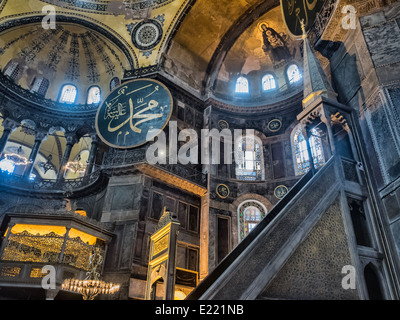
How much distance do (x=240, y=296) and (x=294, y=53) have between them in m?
13.7

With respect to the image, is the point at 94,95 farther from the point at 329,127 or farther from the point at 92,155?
the point at 329,127

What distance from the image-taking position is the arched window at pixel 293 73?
14.1 metres

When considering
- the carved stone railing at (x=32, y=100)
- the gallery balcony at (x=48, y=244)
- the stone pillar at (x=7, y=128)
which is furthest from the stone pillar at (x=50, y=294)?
the carved stone railing at (x=32, y=100)

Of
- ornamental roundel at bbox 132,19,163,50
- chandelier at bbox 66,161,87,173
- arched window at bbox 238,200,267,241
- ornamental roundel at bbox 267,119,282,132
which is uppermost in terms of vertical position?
ornamental roundel at bbox 132,19,163,50

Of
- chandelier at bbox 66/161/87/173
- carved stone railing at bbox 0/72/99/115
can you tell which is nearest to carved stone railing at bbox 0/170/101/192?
chandelier at bbox 66/161/87/173

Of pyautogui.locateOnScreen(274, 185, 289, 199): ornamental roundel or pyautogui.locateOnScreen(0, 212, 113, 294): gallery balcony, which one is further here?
pyautogui.locateOnScreen(274, 185, 289, 199): ornamental roundel

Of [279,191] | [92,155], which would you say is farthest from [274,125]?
[92,155]

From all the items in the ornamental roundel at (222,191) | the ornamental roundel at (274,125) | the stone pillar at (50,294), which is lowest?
the stone pillar at (50,294)

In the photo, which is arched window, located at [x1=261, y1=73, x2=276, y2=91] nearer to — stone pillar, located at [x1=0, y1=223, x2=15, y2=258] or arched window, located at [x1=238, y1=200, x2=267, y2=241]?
arched window, located at [x1=238, y1=200, x2=267, y2=241]

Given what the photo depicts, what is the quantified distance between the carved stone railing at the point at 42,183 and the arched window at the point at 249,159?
6.16m

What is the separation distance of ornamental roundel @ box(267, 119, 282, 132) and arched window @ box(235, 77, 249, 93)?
93.4 inches

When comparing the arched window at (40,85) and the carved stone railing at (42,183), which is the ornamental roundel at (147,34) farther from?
the carved stone railing at (42,183)

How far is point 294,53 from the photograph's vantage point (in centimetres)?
1458

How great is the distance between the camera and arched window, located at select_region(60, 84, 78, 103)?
54.2 feet
